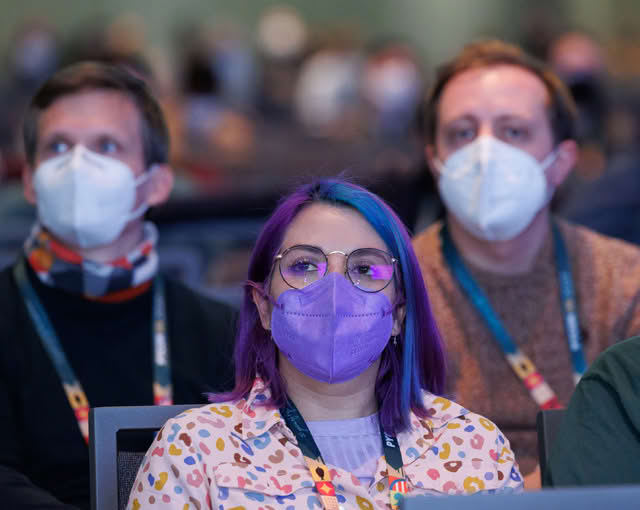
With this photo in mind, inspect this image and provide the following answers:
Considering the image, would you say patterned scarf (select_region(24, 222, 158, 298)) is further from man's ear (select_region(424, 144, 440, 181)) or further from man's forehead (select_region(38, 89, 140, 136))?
man's ear (select_region(424, 144, 440, 181))

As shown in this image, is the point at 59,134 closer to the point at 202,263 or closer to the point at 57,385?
the point at 57,385

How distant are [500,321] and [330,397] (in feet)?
3.41

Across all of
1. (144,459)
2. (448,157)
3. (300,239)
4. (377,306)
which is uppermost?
(448,157)

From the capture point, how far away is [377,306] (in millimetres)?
2127

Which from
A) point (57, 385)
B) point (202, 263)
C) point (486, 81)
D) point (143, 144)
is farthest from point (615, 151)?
point (57, 385)

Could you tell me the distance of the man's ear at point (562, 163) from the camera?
10.7ft

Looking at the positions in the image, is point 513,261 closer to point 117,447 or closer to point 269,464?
point 269,464

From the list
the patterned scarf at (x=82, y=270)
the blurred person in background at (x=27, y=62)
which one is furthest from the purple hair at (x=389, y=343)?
the blurred person in background at (x=27, y=62)

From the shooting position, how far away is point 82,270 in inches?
113

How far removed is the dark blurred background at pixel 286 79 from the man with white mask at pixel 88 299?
1.48 meters

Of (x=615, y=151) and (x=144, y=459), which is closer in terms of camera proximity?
(x=144, y=459)

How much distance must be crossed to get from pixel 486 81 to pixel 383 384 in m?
1.34

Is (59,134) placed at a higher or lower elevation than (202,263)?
higher

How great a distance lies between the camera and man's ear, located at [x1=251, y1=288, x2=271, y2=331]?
2.21m
